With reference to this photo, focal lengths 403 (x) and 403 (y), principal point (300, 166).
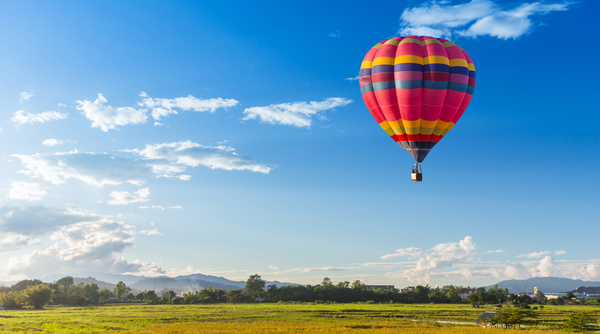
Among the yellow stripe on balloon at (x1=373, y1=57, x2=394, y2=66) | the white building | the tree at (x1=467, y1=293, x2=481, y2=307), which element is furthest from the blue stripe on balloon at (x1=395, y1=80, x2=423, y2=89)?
the white building

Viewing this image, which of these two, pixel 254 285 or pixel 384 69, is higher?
pixel 384 69

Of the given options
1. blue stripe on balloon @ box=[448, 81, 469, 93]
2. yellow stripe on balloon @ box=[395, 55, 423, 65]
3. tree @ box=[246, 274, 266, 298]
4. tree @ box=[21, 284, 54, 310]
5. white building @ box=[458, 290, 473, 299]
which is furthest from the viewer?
white building @ box=[458, 290, 473, 299]

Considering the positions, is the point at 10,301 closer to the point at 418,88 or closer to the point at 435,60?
the point at 418,88

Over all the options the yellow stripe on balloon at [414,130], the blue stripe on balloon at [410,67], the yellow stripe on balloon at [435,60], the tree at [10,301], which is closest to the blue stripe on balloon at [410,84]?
the blue stripe on balloon at [410,67]

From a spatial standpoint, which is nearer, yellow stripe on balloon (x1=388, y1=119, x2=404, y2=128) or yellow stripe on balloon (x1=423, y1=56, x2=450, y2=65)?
yellow stripe on balloon (x1=423, y1=56, x2=450, y2=65)

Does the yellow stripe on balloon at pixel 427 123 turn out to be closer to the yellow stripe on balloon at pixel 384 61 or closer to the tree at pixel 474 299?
the yellow stripe on balloon at pixel 384 61

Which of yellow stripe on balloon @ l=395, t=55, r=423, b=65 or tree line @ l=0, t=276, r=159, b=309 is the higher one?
yellow stripe on balloon @ l=395, t=55, r=423, b=65

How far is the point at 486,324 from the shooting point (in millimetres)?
49750

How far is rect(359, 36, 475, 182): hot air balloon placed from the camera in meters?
28.5

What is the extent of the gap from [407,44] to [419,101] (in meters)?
4.44

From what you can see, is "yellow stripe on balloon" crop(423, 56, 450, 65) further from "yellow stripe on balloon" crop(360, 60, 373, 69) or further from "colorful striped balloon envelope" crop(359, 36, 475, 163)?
"yellow stripe on balloon" crop(360, 60, 373, 69)

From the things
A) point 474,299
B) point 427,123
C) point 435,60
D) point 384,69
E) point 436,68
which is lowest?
point 474,299

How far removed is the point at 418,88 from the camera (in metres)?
28.4

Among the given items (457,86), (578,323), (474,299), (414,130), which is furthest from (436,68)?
(474,299)
